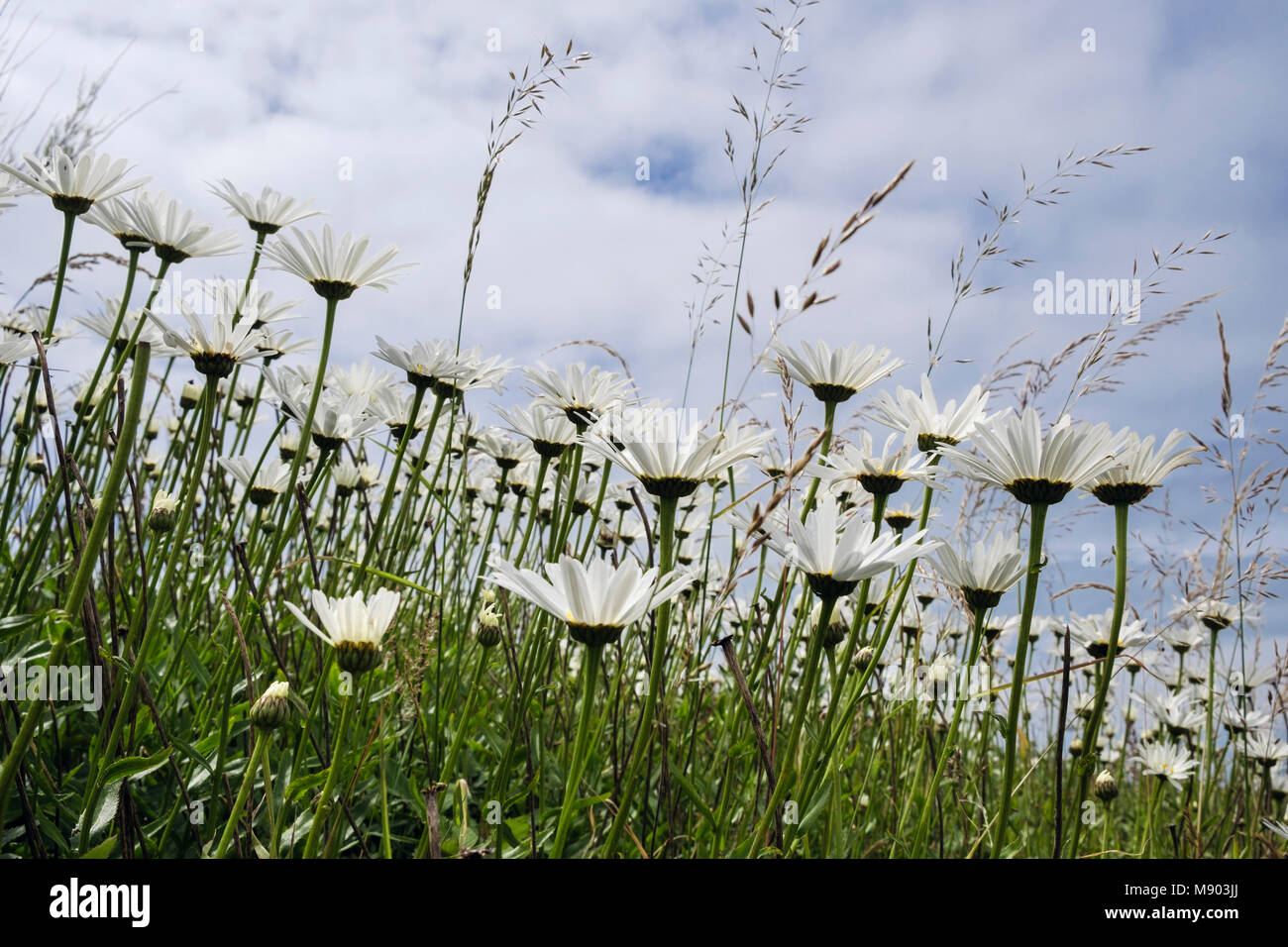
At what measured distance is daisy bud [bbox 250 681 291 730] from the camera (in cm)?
108

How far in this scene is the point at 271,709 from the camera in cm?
108

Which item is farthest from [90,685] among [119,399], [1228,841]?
[1228,841]

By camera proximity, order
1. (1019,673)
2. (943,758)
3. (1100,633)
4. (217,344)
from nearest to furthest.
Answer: (1019,673), (943,758), (217,344), (1100,633)

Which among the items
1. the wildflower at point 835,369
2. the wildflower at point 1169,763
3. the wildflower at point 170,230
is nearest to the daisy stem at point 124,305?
the wildflower at point 170,230

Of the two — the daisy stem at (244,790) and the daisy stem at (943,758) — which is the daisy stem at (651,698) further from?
the daisy stem at (943,758)

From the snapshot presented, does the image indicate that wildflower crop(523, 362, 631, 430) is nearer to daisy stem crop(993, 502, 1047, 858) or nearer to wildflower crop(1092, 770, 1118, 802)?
daisy stem crop(993, 502, 1047, 858)

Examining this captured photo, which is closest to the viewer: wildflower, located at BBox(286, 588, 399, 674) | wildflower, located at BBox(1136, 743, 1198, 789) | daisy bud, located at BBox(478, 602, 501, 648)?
wildflower, located at BBox(286, 588, 399, 674)

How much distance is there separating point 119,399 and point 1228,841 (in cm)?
316

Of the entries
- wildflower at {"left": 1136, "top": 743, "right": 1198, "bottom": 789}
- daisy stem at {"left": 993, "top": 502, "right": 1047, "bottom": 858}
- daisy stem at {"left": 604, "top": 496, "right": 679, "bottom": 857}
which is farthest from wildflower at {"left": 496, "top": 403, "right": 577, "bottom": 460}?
wildflower at {"left": 1136, "top": 743, "right": 1198, "bottom": 789}

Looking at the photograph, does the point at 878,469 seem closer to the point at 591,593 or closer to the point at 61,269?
the point at 591,593

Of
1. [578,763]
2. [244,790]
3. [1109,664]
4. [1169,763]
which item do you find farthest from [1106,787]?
[244,790]
